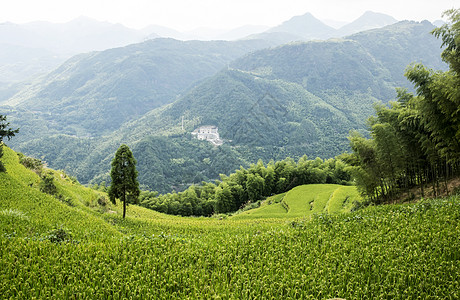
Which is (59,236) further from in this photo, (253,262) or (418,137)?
(418,137)

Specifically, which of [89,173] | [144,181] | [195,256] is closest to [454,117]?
[195,256]

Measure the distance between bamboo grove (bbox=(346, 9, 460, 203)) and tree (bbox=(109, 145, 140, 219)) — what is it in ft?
58.3

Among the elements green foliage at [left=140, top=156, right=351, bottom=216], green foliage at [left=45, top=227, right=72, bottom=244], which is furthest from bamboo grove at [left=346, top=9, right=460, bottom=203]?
green foliage at [left=140, top=156, right=351, bottom=216]

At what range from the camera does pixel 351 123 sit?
7313 inches

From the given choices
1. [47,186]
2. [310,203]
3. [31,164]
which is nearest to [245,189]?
[310,203]

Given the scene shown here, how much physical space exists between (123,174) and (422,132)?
73.1 feet

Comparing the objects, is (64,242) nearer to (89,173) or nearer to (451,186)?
(451,186)

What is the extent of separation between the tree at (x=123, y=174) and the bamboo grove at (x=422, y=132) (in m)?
17.8

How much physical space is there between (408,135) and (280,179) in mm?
40985

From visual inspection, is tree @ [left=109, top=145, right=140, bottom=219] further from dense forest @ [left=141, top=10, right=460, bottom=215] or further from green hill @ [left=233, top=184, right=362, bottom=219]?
dense forest @ [left=141, top=10, right=460, bottom=215]

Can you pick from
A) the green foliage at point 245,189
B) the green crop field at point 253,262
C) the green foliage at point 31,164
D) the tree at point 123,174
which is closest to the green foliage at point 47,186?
the green foliage at point 31,164

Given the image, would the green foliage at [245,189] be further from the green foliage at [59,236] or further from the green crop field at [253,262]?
the green foliage at [59,236]

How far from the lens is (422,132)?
1908 centimetres

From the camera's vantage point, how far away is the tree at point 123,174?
66.3 ft
